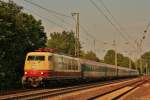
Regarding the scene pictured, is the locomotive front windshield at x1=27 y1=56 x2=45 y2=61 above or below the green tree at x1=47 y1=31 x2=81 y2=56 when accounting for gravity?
below

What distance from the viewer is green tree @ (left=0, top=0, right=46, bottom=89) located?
36812mm

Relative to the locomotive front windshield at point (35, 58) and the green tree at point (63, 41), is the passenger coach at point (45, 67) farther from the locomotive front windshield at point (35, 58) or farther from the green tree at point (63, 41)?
the green tree at point (63, 41)

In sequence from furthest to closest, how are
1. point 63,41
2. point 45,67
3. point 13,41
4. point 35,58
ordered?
point 63,41 < point 13,41 < point 35,58 < point 45,67

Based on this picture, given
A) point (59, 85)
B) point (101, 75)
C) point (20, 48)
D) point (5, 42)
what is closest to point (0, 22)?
point (5, 42)

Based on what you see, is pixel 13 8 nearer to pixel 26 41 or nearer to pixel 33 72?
pixel 26 41

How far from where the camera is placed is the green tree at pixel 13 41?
36812mm

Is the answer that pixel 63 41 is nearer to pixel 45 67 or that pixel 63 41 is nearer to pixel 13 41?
pixel 13 41

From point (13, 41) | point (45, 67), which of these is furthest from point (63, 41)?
point (45, 67)

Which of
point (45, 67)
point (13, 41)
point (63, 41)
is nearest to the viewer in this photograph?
point (45, 67)

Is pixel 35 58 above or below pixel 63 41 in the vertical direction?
below

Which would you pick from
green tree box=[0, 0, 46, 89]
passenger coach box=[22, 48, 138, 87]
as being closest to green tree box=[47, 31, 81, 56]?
green tree box=[0, 0, 46, 89]

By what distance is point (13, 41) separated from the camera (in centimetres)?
3884

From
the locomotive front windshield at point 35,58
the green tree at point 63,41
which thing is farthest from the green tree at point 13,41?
the green tree at point 63,41

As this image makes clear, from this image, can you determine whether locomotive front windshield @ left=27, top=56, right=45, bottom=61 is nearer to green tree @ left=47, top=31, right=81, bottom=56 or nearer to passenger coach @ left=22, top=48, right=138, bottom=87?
passenger coach @ left=22, top=48, right=138, bottom=87
